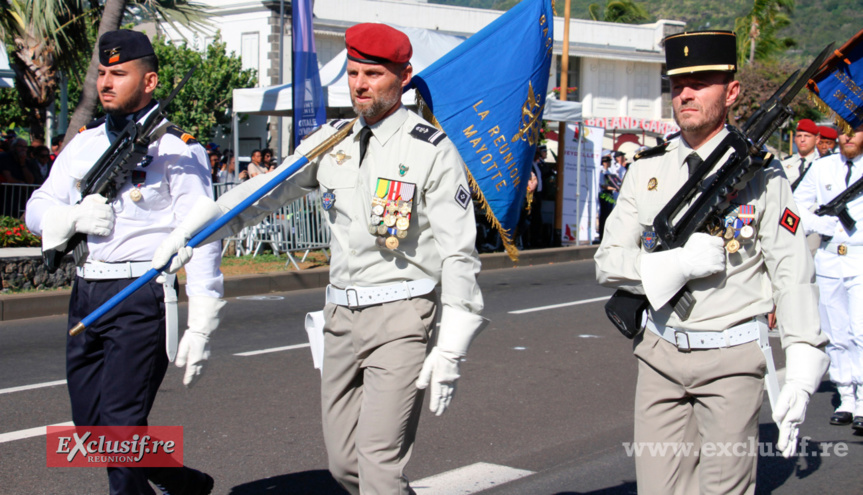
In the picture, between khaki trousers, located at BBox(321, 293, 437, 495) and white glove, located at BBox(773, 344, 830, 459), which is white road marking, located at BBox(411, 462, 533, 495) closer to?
khaki trousers, located at BBox(321, 293, 437, 495)

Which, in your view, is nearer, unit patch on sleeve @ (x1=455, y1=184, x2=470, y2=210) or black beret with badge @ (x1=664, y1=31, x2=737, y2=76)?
black beret with badge @ (x1=664, y1=31, x2=737, y2=76)

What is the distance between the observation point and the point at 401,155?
10.8 feet

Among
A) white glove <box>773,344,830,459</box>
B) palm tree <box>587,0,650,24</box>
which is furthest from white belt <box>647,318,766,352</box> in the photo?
palm tree <box>587,0,650,24</box>

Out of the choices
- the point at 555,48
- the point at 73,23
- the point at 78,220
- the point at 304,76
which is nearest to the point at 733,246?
the point at 78,220

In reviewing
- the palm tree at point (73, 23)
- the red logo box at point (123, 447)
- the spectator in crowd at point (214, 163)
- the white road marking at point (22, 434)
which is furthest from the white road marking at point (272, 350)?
the spectator in crowd at point (214, 163)

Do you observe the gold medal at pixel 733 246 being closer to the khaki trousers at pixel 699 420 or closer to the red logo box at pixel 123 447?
the khaki trousers at pixel 699 420

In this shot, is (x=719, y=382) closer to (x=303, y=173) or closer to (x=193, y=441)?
(x=303, y=173)

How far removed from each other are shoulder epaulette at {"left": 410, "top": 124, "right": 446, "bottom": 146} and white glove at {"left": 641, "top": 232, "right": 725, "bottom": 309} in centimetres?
85

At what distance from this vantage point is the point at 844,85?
16.3 feet

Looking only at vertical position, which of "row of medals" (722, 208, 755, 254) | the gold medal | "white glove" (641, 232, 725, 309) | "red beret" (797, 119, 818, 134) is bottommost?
"white glove" (641, 232, 725, 309)

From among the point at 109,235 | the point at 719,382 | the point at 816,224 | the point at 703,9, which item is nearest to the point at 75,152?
the point at 109,235

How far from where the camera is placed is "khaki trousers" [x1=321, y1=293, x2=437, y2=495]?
3.07 meters

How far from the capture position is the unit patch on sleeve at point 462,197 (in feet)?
10.6

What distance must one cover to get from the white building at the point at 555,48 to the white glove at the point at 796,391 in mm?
26251
